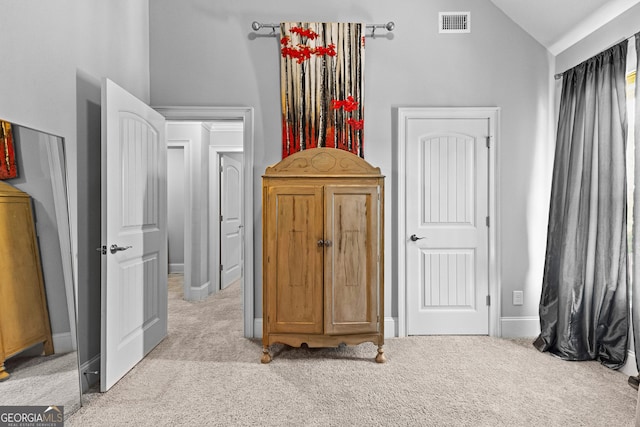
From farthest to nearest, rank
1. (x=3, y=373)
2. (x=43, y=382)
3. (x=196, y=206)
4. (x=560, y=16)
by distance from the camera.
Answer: (x=196, y=206)
(x=560, y=16)
(x=43, y=382)
(x=3, y=373)

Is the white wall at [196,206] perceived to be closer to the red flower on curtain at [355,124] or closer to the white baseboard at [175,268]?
the white baseboard at [175,268]

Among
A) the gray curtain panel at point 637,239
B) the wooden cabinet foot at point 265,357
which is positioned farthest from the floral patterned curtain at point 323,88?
the gray curtain panel at point 637,239

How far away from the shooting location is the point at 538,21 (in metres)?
3.19

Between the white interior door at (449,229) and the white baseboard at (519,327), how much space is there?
0.55 feet

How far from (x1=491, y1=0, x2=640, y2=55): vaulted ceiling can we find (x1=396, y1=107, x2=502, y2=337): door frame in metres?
0.69

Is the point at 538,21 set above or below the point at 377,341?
above

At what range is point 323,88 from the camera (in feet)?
11.0

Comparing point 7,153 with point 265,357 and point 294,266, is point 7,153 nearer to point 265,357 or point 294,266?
point 294,266

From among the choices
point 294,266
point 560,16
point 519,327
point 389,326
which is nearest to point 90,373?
point 294,266

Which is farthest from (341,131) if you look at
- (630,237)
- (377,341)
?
(630,237)

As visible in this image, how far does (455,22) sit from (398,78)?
0.70 meters

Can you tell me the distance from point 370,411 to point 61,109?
246 cm

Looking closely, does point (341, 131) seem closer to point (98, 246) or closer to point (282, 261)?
point (282, 261)

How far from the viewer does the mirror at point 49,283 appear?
1756 mm
